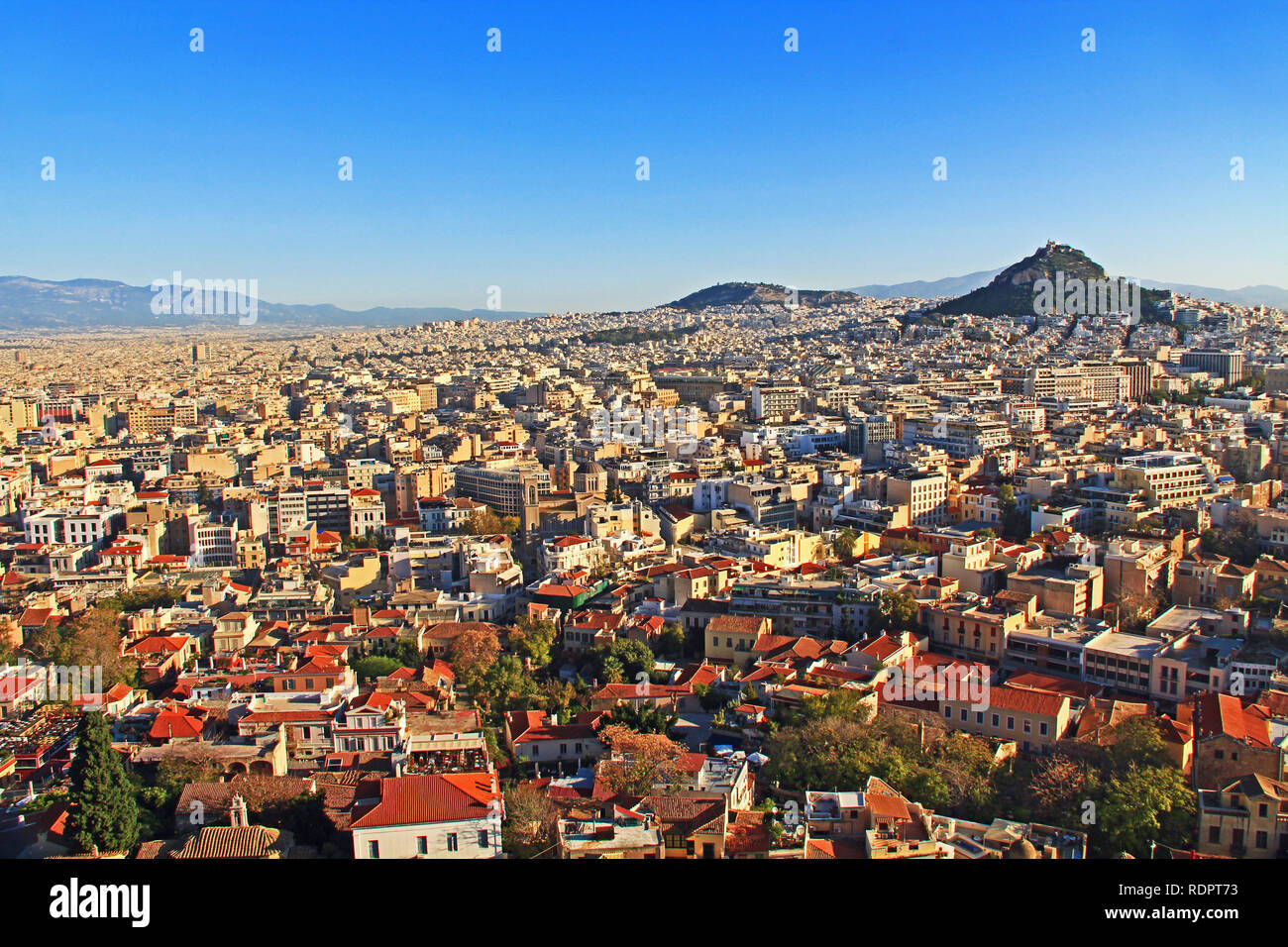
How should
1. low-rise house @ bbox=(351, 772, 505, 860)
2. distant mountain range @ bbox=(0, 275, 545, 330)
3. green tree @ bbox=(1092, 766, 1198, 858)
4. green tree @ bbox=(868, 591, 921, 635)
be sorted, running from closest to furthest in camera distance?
low-rise house @ bbox=(351, 772, 505, 860) < green tree @ bbox=(1092, 766, 1198, 858) < green tree @ bbox=(868, 591, 921, 635) < distant mountain range @ bbox=(0, 275, 545, 330)

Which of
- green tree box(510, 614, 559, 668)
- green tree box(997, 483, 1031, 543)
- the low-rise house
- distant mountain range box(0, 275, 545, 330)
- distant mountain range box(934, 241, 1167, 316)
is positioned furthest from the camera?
distant mountain range box(934, 241, 1167, 316)

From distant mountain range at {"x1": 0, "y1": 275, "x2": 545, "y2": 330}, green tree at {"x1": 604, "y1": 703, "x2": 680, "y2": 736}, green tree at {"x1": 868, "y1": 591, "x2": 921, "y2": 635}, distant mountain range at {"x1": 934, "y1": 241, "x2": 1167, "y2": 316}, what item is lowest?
green tree at {"x1": 604, "y1": 703, "x2": 680, "y2": 736}

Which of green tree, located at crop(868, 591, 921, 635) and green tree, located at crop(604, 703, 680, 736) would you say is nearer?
green tree, located at crop(604, 703, 680, 736)

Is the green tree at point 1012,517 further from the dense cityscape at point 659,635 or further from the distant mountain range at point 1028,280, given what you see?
the distant mountain range at point 1028,280

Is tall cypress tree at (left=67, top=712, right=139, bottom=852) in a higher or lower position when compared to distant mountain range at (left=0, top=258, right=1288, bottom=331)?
lower

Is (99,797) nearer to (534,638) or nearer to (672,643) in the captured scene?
(534,638)

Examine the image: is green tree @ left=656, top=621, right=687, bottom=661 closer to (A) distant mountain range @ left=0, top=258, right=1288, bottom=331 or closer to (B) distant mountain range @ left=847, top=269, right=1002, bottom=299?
(A) distant mountain range @ left=0, top=258, right=1288, bottom=331

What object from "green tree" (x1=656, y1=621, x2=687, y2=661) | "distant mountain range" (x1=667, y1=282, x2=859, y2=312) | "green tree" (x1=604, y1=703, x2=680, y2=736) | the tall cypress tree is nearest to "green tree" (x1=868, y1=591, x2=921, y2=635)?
"green tree" (x1=656, y1=621, x2=687, y2=661)

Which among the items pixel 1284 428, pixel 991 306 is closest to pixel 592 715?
pixel 1284 428

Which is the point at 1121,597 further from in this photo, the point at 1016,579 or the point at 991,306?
the point at 991,306
